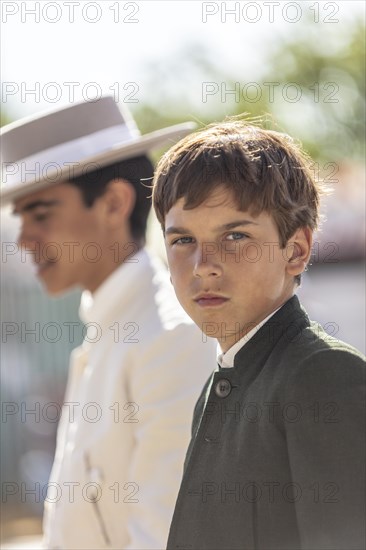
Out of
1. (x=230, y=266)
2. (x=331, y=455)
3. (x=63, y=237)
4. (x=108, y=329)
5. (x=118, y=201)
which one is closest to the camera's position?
(x=331, y=455)

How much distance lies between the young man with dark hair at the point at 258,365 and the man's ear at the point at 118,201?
1.17 m

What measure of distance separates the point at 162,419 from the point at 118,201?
2.88 feet

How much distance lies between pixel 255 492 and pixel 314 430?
0.18 metres

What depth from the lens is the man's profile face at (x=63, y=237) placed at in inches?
124

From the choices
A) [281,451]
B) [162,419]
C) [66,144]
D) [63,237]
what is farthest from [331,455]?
[66,144]

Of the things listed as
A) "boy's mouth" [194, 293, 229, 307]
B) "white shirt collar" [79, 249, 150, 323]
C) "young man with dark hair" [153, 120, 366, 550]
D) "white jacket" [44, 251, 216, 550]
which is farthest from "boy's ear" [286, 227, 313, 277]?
"white shirt collar" [79, 249, 150, 323]

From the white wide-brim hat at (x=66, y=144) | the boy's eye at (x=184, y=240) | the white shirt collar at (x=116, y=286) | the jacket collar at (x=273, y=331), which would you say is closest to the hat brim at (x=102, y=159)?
the white wide-brim hat at (x=66, y=144)

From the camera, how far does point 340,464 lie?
63.3 inches

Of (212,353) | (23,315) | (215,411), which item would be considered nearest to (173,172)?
(215,411)

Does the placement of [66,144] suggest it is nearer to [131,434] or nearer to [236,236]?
[131,434]

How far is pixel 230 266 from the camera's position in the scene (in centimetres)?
185

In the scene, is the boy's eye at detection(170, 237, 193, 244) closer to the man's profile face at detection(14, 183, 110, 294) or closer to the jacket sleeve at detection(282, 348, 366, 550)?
the jacket sleeve at detection(282, 348, 366, 550)

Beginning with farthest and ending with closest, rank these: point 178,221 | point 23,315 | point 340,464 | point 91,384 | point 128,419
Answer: point 23,315 < point 91,384 < point 128,419 < point 178,221 < point 340,464

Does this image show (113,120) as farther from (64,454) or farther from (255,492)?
(255,492)
